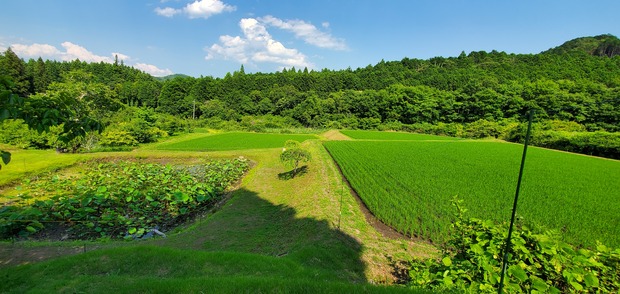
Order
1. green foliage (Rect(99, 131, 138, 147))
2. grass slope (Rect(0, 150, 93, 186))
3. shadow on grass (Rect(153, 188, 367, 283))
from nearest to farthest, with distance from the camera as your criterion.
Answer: shadow on grass (Rect(153, 188, 367, 283)) → grass slope (Rect(0, 150, 93, 186)) → green foliage (Rect(99, 131, 138, 147))

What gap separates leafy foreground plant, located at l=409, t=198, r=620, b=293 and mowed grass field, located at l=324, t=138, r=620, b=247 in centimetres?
216

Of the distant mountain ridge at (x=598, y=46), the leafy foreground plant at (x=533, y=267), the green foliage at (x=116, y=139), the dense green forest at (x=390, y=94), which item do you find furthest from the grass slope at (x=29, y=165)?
the distant mountain ridge at (x=598, y=46)

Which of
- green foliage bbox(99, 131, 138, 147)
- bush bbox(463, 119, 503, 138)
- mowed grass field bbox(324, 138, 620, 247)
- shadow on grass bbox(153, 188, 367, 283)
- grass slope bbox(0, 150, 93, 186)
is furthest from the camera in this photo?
bush bbox(463, 119, 503, 138)

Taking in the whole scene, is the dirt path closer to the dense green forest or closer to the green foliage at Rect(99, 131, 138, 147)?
the dense green forest

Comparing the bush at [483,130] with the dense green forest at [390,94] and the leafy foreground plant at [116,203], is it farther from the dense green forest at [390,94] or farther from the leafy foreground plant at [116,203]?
the leafy foreground plant at [116,203]

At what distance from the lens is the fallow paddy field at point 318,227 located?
494 centimetres

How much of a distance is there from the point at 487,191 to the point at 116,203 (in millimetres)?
19254

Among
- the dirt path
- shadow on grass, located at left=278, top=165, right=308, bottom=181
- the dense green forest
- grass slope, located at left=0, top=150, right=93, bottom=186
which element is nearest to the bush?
the dense green forest

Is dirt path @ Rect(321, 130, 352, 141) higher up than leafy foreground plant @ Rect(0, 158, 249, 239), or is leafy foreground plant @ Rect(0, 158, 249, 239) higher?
dirt path @ Rect(321, 130, 352, 141)

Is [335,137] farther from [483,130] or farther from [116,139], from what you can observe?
[116,139]

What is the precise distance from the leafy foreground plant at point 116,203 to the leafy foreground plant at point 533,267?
33.8 feet

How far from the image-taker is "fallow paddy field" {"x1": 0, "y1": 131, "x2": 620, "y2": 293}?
4.94 m

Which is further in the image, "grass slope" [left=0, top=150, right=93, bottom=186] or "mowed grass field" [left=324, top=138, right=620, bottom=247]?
"grass slope" [left=0, top=150, right=93, bottom=186]

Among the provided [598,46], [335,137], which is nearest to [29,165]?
[335,137]
